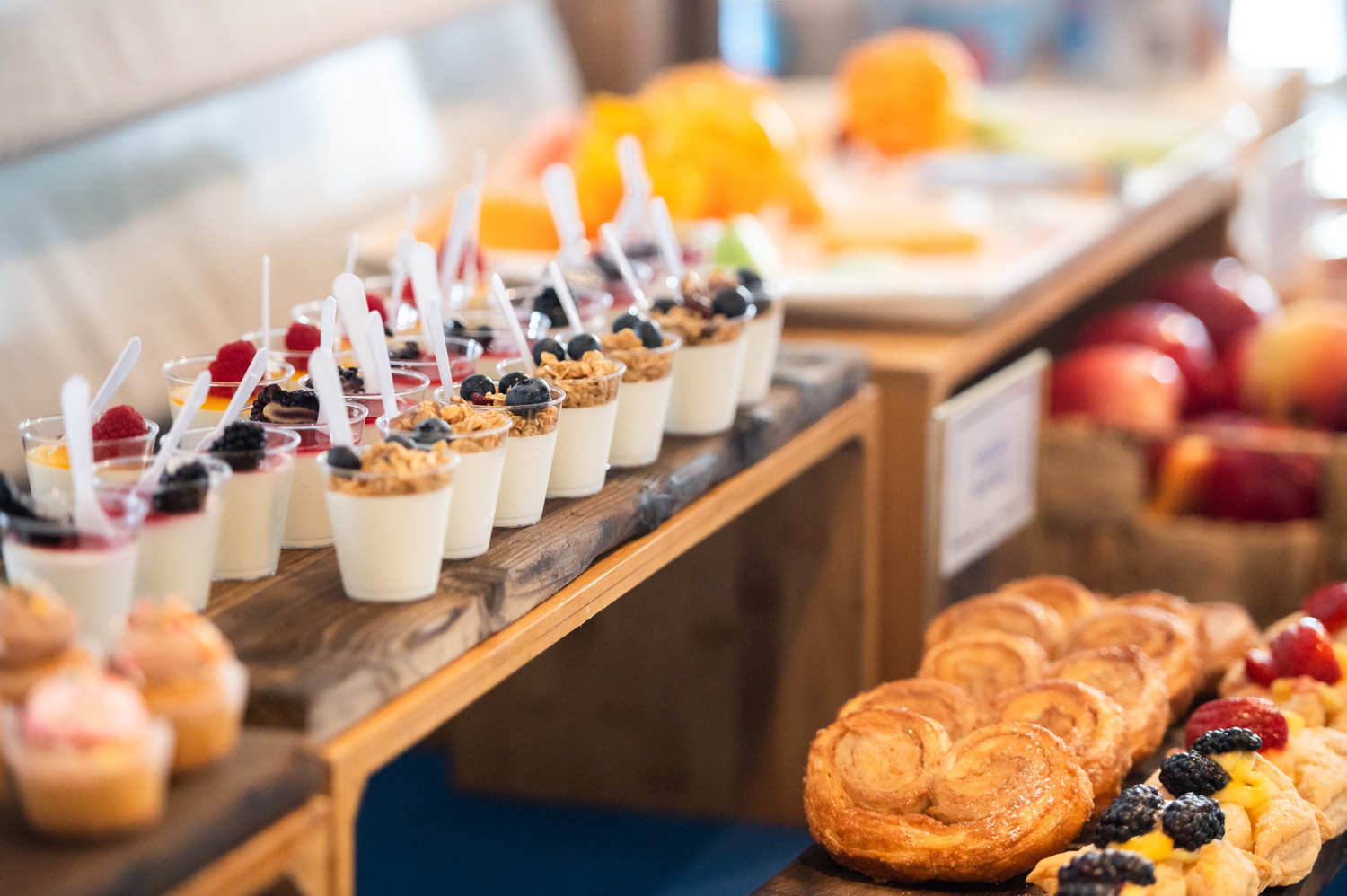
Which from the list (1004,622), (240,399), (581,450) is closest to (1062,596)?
(1004,622)

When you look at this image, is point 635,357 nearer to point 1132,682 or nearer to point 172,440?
point 172,440

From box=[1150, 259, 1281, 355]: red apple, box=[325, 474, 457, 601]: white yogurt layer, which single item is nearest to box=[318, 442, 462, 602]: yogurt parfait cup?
box=[325, 474, 457, 601]: white yogurt layer

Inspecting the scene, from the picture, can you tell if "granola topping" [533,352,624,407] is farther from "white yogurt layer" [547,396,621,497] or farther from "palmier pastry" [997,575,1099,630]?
"palmier pastry" [997,575,1099,630]

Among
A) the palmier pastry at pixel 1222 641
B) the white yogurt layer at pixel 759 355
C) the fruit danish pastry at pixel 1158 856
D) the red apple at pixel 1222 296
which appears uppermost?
the white yogurt layer at pixel 759 355

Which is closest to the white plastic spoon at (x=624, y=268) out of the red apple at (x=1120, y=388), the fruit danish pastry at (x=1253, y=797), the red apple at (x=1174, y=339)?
the fruit danish pastry at (x=1253, y=797)

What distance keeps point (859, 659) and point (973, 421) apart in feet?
1.25

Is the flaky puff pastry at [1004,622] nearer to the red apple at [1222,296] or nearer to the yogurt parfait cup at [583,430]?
the yogurt parfait cup at [583,430]

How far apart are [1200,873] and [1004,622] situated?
54 cm

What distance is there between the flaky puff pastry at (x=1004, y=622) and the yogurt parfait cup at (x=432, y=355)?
25.6 inches

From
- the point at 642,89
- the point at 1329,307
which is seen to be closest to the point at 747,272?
the point at 1329,307

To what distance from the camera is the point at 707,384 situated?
172 cm

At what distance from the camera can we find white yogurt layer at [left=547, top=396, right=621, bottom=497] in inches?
59.0

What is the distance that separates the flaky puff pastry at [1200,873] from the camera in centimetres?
133

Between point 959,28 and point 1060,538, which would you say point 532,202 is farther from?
point 959,28
